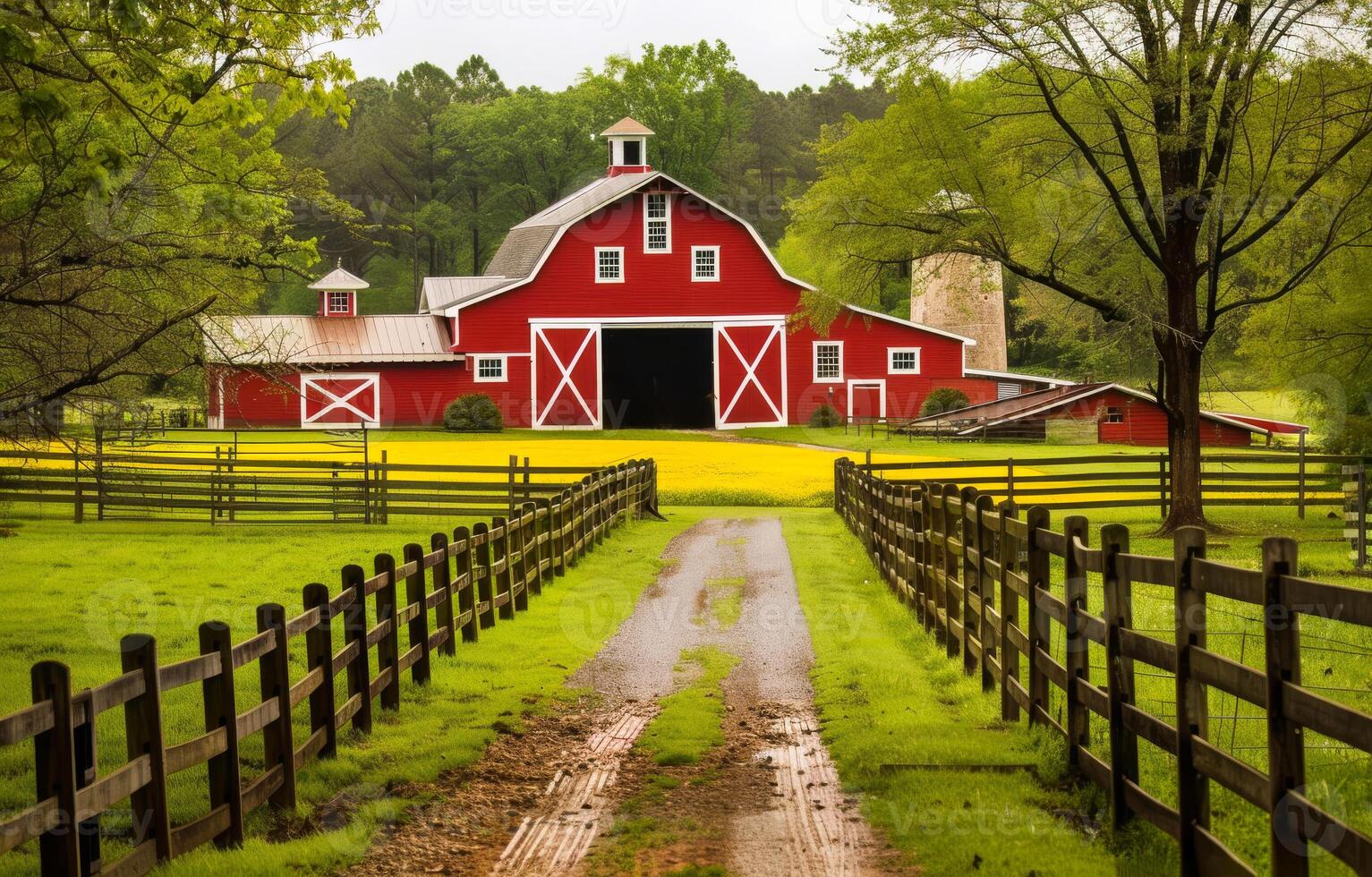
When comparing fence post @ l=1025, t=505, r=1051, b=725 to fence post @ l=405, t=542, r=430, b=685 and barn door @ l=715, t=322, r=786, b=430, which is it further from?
barn door @ l=715, t=322, r=786, b=430

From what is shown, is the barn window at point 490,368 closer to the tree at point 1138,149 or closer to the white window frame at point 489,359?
the white window frame at point 489,359

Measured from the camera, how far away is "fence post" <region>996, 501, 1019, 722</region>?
8.53 m

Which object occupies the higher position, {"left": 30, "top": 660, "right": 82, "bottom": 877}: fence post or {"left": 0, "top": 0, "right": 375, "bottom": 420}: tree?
{"left": 0, "top": 0, "right": 375, "bottom": 420}: tree

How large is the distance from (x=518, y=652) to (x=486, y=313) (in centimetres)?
3797

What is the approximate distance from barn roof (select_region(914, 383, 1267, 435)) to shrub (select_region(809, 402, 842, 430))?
9.30ft

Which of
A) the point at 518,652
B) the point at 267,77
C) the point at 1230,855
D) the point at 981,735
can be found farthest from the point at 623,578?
the point at 1230,855

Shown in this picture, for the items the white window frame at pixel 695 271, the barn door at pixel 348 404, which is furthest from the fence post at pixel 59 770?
the white window frame at pixel 695 271

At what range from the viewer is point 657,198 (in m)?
49.0

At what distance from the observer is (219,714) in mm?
6137

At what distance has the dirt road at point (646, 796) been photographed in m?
6.01

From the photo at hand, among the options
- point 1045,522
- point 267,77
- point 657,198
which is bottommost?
point 1045,522

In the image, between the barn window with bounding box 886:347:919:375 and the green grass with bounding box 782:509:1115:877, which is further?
the barn window with bounding box 886:347:919:375

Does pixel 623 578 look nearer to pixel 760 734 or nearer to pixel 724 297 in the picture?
pixel 760 734

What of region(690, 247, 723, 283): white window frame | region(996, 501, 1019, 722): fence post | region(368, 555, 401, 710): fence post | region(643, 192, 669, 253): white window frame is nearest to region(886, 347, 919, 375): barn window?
region(690, 247, 723, 283): white window frame
